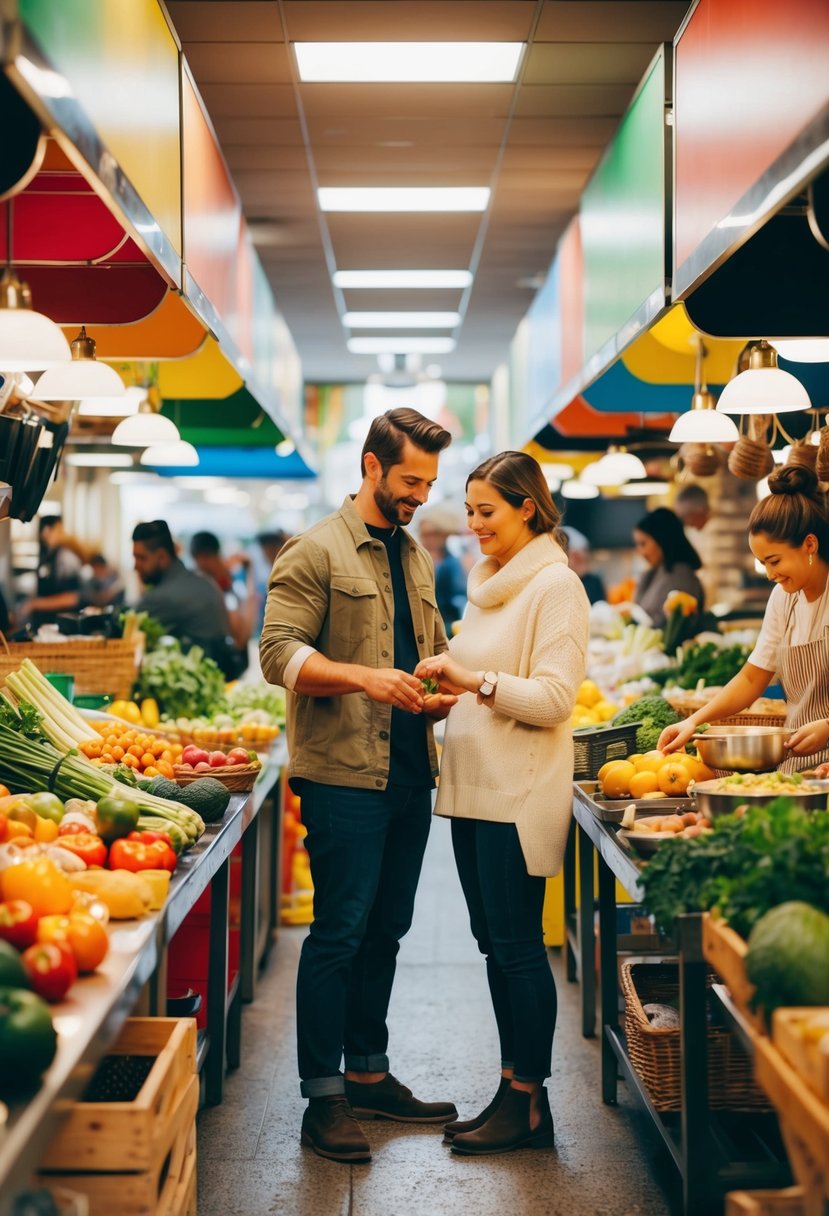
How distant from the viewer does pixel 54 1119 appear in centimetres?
204

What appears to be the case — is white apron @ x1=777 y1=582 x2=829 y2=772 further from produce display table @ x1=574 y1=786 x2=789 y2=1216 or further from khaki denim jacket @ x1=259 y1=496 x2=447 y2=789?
khaki denim jacket @ x1=259 y1=496 x2=447 y2=789

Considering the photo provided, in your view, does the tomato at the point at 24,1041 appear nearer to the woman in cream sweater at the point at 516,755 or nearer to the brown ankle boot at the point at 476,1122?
the woman in cream sweater at the point at 516,755

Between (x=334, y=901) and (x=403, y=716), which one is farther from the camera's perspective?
(x=403, y=716)

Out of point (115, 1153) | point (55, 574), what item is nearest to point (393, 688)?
point (115, 1153)

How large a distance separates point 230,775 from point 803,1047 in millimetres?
2754

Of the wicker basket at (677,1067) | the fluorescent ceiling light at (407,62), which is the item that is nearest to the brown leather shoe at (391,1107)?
the wicker basket at (677,1067)

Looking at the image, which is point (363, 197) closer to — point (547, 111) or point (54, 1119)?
point (547, 111)

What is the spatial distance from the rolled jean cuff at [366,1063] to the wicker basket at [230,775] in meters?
1.03

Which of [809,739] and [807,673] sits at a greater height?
[807,673]

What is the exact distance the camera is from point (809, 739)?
391 cm

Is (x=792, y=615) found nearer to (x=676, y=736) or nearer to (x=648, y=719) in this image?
(x=676, y=736)

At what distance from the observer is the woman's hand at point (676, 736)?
425 centimetres

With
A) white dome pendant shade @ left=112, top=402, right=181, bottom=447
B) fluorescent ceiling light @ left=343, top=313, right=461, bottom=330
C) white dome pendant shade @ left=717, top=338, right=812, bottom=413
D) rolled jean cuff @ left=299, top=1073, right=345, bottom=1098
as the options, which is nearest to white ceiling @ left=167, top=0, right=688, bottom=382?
fluorescent ceiling light @ left=343, top=313, right=461, bottom=330

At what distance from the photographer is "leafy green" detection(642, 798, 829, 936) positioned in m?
2.56
